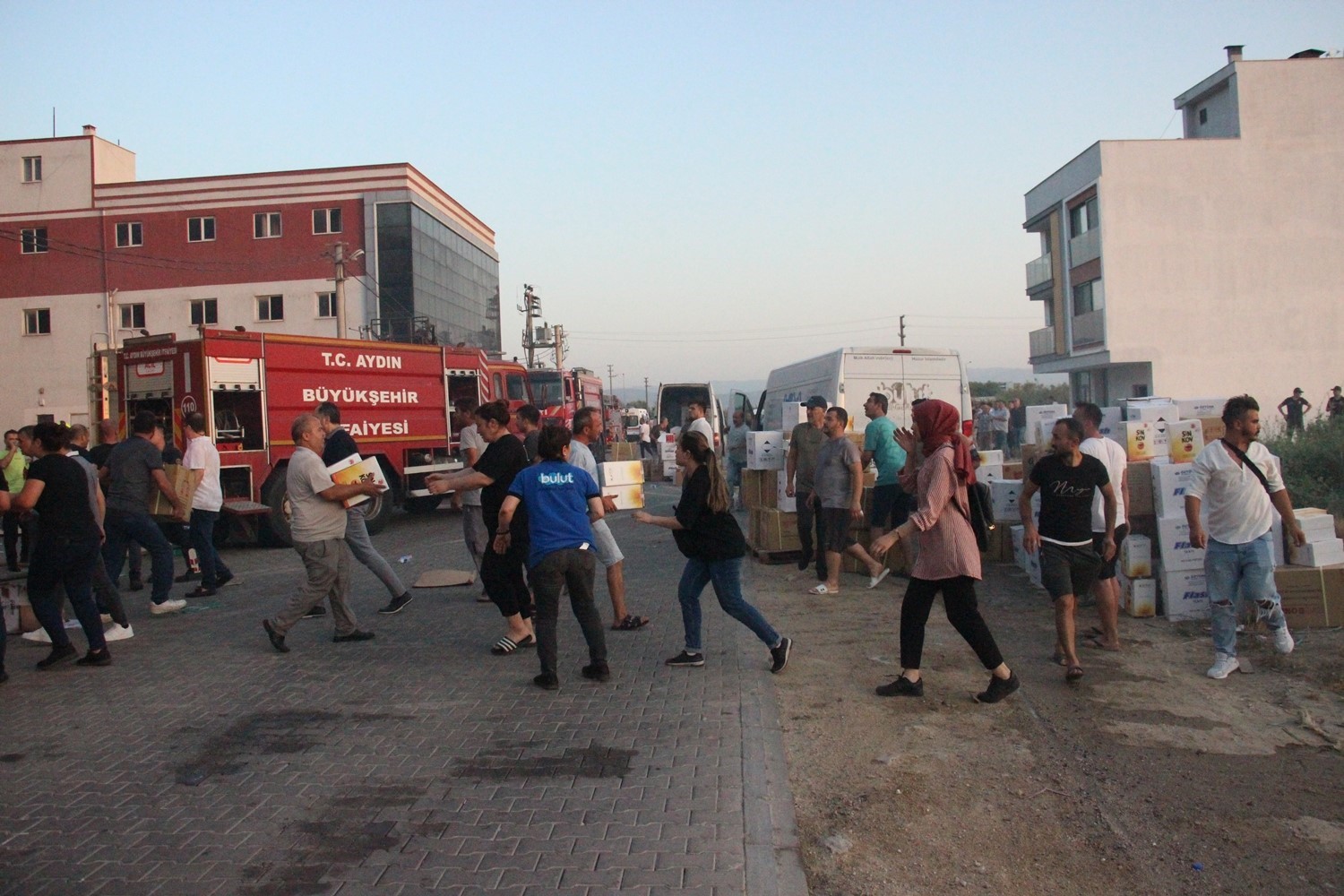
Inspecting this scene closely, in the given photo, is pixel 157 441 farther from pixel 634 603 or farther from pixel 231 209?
pixel 231 209

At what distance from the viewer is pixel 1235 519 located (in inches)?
261

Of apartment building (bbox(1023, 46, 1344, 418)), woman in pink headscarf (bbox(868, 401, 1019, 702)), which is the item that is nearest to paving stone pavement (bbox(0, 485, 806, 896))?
woman in pink headscarf (bbox(868, 401, 1019, 702))

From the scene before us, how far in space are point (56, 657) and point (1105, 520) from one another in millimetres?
7407

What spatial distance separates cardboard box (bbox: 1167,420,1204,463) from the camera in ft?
29.4

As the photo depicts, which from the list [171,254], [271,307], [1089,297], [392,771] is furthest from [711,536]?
[171,254]

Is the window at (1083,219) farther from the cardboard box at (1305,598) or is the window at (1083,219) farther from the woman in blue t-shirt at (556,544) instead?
the woman in blue t-shirt at (556,544)

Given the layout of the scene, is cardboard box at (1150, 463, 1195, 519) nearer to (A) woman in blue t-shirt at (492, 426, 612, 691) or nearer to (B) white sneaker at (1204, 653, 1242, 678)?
(B) white sneaker at (1204, 653, 1242, 678)

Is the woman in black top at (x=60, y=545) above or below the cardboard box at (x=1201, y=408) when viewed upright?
below

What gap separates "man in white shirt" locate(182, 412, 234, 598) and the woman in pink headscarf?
7319 millimetres

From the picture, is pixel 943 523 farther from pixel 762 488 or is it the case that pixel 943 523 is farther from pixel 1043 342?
pixel 1043 342

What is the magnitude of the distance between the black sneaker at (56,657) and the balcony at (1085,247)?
36.6 metres

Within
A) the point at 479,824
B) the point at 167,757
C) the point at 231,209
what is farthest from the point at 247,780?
the point at 231,209

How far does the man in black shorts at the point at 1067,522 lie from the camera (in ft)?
21.7

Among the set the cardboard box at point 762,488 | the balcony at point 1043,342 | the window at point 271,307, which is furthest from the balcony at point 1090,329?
the window at point 271,307
